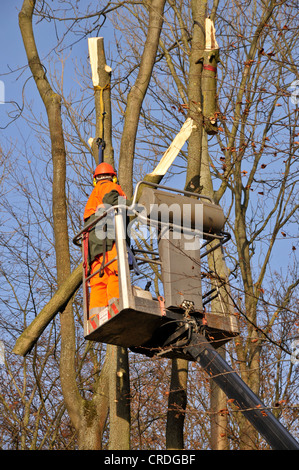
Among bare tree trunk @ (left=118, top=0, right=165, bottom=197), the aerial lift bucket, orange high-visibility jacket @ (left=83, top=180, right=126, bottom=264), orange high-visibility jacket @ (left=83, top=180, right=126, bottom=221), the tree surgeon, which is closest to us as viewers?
the aerial lift bucket

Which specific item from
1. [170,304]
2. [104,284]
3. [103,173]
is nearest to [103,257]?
[104,284]

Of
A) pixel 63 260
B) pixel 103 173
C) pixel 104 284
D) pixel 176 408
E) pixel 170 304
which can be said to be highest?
pixel 103 173

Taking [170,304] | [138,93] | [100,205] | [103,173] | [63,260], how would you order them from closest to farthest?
[170,304] → [100,205] → [103,173] → [63,260] → [138,93]

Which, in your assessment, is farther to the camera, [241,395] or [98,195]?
[98,195]

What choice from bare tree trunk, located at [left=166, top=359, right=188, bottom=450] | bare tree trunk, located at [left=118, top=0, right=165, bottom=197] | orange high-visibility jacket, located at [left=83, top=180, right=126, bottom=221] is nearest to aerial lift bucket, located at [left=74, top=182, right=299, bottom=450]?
orange high-visibility jacket, located at [left=83, top=180, right=126, bottom=221]

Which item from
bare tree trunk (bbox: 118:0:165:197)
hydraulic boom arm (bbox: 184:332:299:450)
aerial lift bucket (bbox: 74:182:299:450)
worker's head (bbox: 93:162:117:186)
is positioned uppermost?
bare tree trunk (bbox: 118:0:165:197)

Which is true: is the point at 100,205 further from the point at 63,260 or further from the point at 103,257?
the point at 63,260

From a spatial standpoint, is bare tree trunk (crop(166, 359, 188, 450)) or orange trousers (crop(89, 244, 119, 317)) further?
bare tree trunk (crop(166, 359, 188, 450))

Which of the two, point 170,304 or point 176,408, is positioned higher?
point 170,304

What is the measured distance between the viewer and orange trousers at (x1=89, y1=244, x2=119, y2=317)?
23.0ft

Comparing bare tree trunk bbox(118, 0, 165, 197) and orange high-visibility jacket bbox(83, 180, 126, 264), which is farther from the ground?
bare tree trunk bbox(118, 0, 165, 197)

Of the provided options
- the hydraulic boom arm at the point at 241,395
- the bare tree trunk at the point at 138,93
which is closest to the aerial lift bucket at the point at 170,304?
the hydraulic boom arm at the point at 241,395

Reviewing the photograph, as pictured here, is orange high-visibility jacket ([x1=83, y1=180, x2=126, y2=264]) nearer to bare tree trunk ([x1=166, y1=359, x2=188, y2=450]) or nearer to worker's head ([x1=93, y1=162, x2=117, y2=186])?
worker's head ([x1=93, y1=162, x2=117, y2=186])

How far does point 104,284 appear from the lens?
7.18m
